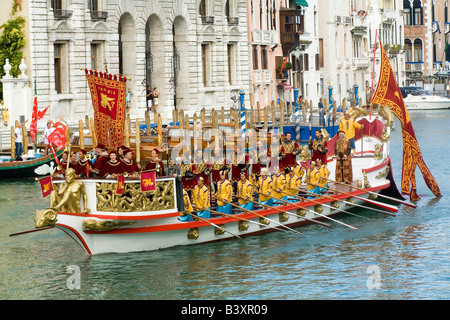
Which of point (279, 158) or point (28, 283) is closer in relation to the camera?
point (28, 283)

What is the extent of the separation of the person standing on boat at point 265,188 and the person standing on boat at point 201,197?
2495 millimetres

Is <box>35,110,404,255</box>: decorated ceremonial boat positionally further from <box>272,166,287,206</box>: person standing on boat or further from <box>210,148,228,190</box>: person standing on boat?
<box>210,148,228,190</box>: person standing on boat

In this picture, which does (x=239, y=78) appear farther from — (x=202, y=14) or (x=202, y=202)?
(x=202, y=202)

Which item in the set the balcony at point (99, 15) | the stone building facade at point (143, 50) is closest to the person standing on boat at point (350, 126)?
the stone building facade at point (143, 50)

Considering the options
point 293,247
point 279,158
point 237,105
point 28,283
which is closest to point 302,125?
point 237,105

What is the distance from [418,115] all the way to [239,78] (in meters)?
25.9

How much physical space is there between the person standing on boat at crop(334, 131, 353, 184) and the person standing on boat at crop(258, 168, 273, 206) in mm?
4093

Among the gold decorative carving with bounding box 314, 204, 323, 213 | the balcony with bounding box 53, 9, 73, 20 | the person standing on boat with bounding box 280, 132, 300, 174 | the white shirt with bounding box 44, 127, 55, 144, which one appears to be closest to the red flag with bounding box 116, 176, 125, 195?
the gold decorative carving with bounding box 314, 204, 323, 213

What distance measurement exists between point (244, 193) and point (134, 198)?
416 cm

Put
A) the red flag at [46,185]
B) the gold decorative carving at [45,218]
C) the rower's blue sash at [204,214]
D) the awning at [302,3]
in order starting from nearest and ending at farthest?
the gold decorative carving at [45,218]
the red flag at [46,185]
the rower's blue sash at [204,214]
the awning at [302,3]

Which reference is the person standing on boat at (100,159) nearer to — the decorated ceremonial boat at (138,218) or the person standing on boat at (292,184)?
the decorated ceremonial boat at (138,218)

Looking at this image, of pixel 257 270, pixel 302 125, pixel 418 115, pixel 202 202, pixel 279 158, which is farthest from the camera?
pixel 418 115

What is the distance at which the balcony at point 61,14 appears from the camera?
47.8m

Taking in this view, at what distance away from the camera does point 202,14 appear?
198 feet
